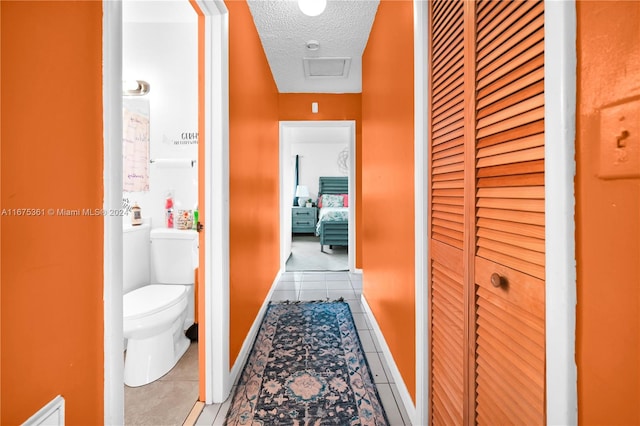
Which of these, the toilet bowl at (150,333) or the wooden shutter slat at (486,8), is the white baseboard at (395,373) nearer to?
the toilet bowl at (150,333)

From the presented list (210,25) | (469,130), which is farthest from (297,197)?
(469,130)

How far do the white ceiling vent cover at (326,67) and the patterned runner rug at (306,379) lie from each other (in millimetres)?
2509

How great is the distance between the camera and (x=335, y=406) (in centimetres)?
144

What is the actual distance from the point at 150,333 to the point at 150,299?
233 millimetres

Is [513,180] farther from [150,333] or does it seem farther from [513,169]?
[150,333]

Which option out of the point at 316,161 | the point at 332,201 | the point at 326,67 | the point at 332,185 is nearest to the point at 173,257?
the point at 326,67

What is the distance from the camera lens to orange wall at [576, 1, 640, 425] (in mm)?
409

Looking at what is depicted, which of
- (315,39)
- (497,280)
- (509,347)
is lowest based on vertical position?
(509,347)

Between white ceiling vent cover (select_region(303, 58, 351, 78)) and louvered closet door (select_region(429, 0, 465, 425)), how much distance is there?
6.15 feet

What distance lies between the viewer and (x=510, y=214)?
2.27ft

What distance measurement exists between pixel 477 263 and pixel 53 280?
1007mm

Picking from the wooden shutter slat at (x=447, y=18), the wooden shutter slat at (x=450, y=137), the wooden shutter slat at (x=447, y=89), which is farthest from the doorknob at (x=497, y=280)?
the wooden shutter slat at (x=447, y=18)

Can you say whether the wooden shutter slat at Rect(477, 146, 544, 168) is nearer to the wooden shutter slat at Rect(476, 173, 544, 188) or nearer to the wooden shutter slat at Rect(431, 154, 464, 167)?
the wooden shutter slat at Rect(476, 173, 544, 188)

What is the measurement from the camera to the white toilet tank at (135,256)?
6.29 ft
